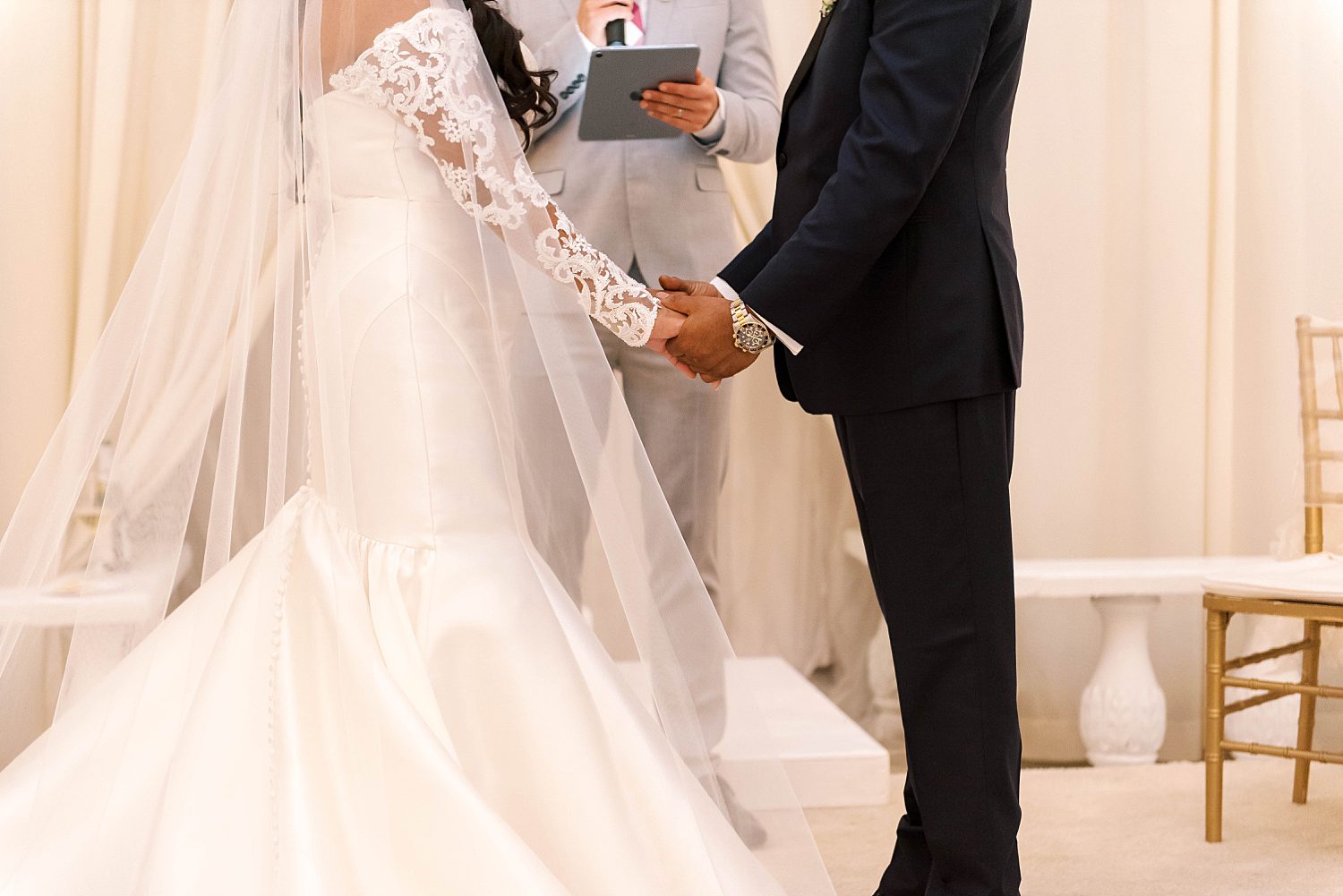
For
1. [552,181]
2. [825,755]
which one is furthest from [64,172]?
[825,755]

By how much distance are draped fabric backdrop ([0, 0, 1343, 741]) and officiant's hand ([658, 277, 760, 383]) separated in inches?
62.0

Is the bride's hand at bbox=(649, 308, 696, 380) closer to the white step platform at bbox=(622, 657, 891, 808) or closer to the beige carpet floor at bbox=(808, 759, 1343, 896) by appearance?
the white step platform at bbox=(622, 657, 891, 808)

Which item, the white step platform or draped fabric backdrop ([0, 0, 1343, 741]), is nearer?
the white step platform

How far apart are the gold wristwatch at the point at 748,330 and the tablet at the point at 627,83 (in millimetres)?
633

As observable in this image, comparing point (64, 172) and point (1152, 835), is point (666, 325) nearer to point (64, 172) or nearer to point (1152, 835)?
point (1152, 835)

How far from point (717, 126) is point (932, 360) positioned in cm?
111

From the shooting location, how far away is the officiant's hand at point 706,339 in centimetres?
198

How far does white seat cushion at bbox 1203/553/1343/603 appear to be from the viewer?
2.61 m

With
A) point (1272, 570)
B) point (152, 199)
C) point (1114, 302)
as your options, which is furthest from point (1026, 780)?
point (152, 199)

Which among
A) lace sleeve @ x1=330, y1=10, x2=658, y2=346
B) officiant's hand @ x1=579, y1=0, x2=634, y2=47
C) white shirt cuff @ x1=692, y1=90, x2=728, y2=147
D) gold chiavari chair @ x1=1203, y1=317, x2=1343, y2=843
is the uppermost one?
officiant's hand @ x1=579, y1=0, x2=634, y2=47

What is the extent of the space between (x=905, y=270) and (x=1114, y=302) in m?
2.25

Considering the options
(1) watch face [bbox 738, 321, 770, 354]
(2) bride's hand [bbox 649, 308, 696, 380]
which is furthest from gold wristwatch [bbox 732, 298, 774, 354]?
(2) bride's hand [bbox 649, 308, 696, 380]

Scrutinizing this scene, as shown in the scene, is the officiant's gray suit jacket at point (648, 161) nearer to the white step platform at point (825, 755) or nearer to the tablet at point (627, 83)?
the tablet at point (627, 83)

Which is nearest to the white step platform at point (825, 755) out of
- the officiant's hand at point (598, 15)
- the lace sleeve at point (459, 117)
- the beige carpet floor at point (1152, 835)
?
the beige carpet floor at point (1152, 835)
